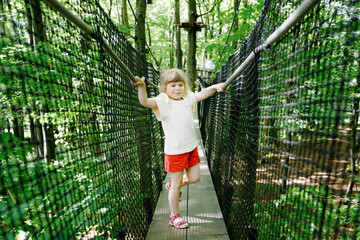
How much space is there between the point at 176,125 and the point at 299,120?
3.29ft

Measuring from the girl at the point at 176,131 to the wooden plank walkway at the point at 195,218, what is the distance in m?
0.09

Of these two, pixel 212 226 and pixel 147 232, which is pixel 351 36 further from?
pixel 147 232

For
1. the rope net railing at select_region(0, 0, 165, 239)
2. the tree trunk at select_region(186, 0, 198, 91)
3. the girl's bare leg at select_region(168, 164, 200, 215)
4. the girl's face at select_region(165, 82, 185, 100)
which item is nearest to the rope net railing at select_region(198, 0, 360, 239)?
the girl's bare leg at select_region(168, 164, 200, 215)

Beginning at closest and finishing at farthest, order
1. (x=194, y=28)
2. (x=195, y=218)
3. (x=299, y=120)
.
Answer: (x=299, y=120) < (x=195, y=218) < (x=194, y=28)

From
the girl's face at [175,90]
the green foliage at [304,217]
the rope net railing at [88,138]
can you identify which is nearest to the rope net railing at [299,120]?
the green foliage at [304,217]

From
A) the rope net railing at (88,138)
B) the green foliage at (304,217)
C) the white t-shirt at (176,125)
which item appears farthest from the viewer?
the white t-shirt at (176,125)

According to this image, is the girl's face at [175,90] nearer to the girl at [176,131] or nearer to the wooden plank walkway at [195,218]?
the girl at [176,131]

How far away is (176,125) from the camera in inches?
67.1

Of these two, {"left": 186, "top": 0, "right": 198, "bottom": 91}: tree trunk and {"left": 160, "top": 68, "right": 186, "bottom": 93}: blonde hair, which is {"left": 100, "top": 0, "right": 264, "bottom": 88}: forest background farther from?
{"left": 160, "top": 68, "right": 186, "bottom": 93}: blonde hair

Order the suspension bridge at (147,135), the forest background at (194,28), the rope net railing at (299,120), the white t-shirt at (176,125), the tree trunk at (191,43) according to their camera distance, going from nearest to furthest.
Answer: the rope net railing at (299,120), the suspension bridge at (147,135), the white t-shirt at (176,125), the forest background at (194,28), the tree trunk at (191,43)

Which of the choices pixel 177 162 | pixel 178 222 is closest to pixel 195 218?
pixel 178 222

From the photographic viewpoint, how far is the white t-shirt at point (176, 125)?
5.51 ft

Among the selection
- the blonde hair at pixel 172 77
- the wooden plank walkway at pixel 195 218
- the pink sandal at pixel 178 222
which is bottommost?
the wooden plank walkway at pixel 195 218

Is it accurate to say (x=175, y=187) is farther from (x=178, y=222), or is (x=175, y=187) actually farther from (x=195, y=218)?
(x=195, y=218)
